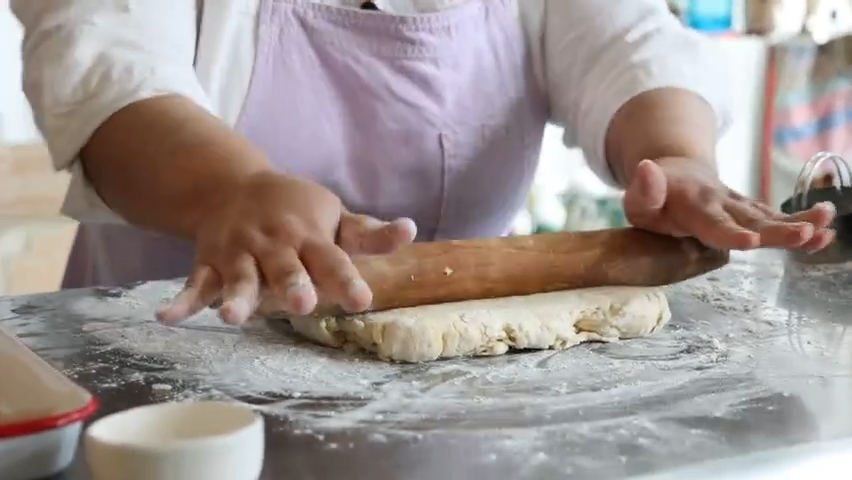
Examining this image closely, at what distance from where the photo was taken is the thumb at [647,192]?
56cm

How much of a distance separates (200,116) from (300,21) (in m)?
0.14

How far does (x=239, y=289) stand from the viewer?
0.43 m

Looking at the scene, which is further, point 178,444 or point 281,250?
point 281,250

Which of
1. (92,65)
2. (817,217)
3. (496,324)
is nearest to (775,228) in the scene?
(817,217)

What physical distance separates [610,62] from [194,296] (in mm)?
388

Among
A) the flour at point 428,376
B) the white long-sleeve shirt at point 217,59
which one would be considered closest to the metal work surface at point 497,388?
the flour at point 428,376

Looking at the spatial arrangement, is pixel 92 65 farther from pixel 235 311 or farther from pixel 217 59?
pixel 235 311

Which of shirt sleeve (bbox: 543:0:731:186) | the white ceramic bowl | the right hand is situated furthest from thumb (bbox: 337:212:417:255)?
shirt sleeve (bbox: 543:0:731:186)

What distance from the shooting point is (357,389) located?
0.45 m

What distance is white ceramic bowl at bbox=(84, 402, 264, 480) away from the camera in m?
0.30

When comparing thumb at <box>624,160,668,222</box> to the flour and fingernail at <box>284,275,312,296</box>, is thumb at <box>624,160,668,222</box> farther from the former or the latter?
fingernail at <box>284,275,312,296</box>

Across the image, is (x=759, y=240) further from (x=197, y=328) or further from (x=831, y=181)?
(x=831, y=181)

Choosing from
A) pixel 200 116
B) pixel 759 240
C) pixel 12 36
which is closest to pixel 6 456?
pixel 200 116

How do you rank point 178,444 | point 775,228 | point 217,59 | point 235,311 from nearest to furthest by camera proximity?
point 178,444 < point 235,311 < point 775,228 < point 217,59
